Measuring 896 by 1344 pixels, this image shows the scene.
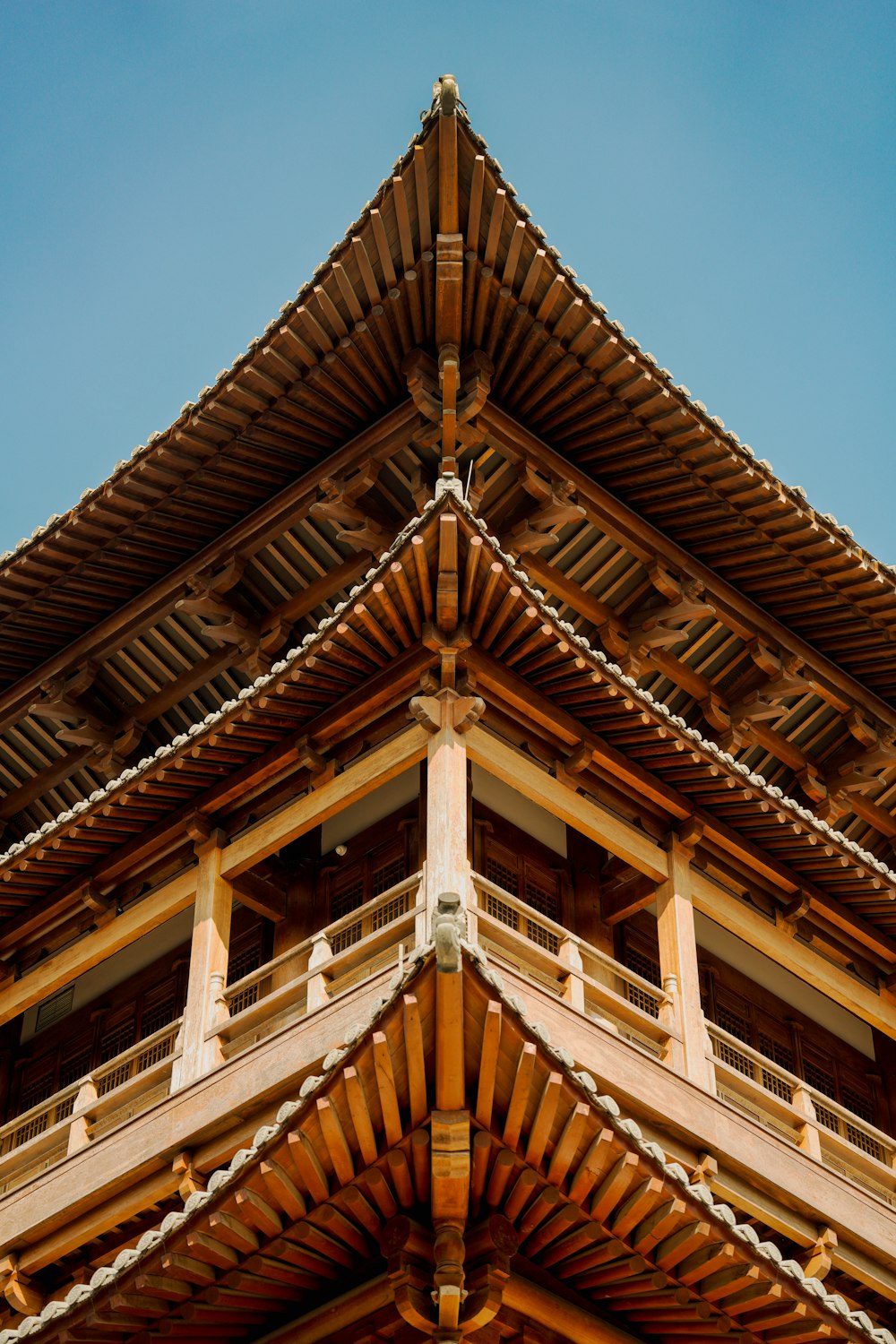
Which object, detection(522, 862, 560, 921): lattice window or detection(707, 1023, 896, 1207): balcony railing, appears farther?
detection(522, 862, 560, 921): lattice window

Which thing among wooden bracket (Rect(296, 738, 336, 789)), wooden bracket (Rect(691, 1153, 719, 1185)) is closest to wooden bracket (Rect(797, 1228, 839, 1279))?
wooden bracket (Rect(691, 1153, 719, 1185))

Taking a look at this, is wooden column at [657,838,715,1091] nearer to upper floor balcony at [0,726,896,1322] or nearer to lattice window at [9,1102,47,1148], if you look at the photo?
upper floor balcony at [0,726,896,1322]

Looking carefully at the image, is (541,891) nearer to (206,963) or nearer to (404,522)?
(206,963)

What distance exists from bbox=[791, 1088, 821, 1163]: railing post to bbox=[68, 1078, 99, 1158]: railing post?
18.7ft

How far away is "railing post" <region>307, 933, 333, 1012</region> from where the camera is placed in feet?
49.5

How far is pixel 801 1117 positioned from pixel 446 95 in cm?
935

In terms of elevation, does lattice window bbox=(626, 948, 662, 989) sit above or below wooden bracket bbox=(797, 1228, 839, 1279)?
above

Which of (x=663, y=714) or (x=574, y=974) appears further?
(x=663, y=714)

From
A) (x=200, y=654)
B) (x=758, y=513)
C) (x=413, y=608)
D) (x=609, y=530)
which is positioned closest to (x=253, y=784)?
(x=413, y=608)

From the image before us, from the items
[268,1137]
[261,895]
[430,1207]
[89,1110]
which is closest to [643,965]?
[261,895]

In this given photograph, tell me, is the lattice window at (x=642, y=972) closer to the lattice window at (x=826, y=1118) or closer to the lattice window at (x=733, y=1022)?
the lattice window at (x=733, y=1022)

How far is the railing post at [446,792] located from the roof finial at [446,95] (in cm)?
549

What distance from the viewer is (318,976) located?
1527 cm

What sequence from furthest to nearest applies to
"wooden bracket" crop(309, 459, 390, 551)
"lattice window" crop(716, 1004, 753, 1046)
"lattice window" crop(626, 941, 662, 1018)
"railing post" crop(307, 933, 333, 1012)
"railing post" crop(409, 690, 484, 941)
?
"wooden bracket" crop(309, 459, 390, 551), "lattice window" crop(716, 1004, 753, 1046), "lattice window" crop(626, 941, 662, 1018), "railing post" crop(307, 933, 333, 1012), "railing post" crop(409, 690, 484, 941)
